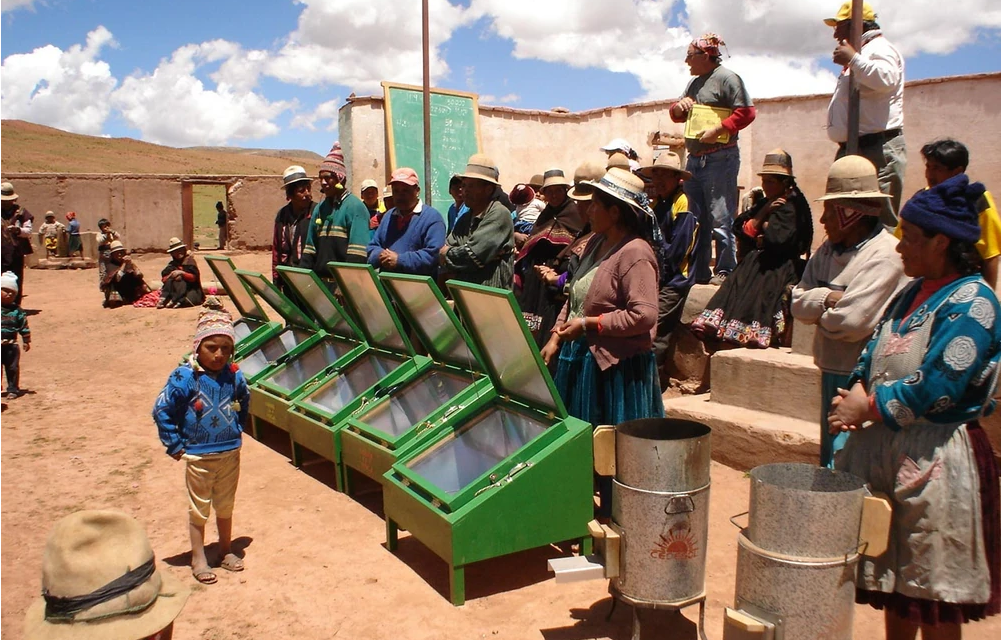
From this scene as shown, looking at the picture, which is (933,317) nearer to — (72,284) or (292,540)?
(292,540)

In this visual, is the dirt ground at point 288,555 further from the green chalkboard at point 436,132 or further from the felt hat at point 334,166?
the green chalkboard at point 436,132

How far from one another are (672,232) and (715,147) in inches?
41.1

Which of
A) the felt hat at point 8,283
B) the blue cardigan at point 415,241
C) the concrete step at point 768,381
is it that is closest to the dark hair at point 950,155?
the concrete step at point 768,381

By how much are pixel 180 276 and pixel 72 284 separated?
533 cm

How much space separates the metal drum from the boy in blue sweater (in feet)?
6.84

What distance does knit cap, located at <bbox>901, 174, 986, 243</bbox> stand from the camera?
2619 mm

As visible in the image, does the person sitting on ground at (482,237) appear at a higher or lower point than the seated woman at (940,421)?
higher

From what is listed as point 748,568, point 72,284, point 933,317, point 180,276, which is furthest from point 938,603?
point 72,284

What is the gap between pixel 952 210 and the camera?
2.62m

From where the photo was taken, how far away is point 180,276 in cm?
1374

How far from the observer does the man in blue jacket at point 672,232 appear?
→ 6031mm

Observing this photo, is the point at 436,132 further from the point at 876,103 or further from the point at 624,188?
the point at 624,188

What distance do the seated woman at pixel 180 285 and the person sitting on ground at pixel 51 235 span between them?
8.10 meters

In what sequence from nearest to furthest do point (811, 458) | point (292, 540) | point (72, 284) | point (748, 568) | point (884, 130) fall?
point (748, 568)
point (292, 540)
point (811, 458)
point (884, 130)
point (72, 284)
